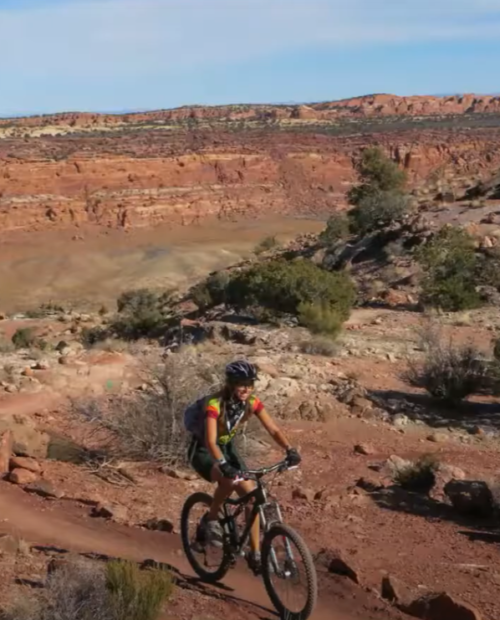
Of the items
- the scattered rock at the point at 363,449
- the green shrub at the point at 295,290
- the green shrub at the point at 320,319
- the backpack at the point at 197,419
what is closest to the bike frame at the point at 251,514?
the backpack at the point at 197,419

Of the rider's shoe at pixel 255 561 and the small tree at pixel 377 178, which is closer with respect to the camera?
the rider's shoe at pixel 255 561

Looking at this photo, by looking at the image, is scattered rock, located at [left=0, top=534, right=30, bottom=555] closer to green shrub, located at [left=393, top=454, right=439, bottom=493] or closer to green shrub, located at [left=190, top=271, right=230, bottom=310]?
green shrub, located at [left=393, top=454, right=439, bottom=493]

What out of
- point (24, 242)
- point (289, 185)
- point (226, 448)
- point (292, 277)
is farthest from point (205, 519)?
point (289, 185)

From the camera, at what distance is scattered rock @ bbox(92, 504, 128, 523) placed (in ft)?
22.3

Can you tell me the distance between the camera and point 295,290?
17.9 meters

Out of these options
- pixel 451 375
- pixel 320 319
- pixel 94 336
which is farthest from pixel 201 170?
pixel 451 375

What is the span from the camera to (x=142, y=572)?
5.01 meters

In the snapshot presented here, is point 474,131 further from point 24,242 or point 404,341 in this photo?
point 404,341

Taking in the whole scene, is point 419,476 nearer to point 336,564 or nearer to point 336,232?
point 336,564

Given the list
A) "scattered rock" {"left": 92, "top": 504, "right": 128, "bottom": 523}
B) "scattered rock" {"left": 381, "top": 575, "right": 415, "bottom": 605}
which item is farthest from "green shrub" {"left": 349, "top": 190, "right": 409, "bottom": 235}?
"scattered rock" {"left": 381, "top": 575, "right": 415, "bottom": 605}

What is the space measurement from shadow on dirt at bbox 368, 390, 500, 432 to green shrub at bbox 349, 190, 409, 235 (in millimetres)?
19404

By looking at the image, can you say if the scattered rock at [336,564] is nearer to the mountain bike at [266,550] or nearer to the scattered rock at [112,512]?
the mountain bike at [266,550]

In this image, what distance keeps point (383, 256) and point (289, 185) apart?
3938 centimetres

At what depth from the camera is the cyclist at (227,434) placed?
4.91m
